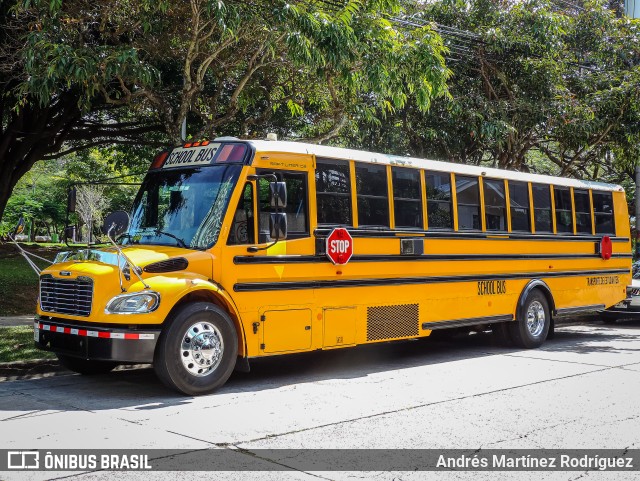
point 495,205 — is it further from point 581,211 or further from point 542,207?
point 581,211

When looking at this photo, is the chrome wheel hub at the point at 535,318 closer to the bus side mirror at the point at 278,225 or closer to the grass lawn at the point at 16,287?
the bus side mirror at the point at 278,225

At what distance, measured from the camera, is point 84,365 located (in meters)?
9.19

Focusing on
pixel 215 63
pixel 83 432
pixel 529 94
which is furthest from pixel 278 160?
pixel 529 94

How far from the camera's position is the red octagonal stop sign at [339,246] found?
931cm

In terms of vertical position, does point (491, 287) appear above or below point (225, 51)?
below

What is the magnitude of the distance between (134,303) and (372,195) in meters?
3.74

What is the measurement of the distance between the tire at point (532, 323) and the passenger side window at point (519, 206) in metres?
1.15

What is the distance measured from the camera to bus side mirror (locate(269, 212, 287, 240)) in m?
8.42

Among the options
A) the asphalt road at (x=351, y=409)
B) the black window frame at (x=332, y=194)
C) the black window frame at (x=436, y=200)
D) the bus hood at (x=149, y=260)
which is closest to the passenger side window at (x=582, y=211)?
the asphalt road at (x=351, y=409)

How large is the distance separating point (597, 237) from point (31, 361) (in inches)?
396

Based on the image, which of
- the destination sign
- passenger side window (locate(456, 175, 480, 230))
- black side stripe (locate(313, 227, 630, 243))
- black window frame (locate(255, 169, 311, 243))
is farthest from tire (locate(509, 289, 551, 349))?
the destination sign

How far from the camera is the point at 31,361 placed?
9719 millimetres

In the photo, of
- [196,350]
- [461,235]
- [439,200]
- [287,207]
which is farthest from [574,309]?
[196,350]

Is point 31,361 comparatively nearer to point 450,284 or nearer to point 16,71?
point 450,284
